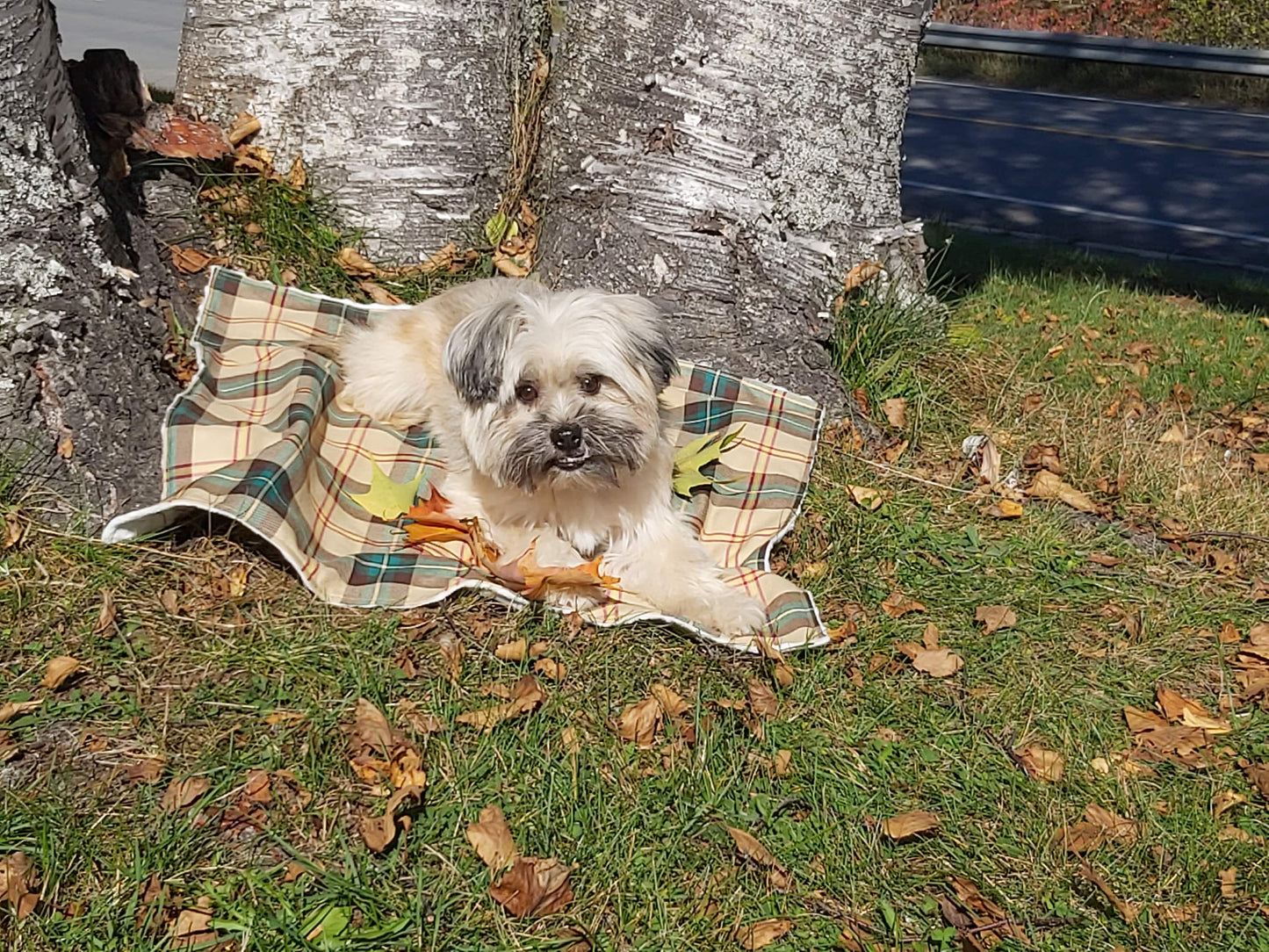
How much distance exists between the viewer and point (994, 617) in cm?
388

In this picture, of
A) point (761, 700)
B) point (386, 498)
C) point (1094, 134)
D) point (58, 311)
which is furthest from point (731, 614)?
point (1094, 134)

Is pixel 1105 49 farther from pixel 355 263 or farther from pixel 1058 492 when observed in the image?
pixel 355 263

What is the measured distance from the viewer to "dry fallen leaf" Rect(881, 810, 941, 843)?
115 inches

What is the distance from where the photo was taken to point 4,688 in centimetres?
300

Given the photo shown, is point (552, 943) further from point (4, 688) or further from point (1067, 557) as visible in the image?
point (1067, 557)

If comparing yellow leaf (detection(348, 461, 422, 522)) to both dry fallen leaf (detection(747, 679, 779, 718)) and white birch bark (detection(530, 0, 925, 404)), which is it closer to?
white birch bark (detection(530, 0, 925, 404))

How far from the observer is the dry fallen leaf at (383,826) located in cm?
270

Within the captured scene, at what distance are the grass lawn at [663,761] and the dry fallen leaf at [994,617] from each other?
0.09ft

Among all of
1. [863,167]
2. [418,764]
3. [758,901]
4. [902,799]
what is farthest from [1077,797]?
[863,167]

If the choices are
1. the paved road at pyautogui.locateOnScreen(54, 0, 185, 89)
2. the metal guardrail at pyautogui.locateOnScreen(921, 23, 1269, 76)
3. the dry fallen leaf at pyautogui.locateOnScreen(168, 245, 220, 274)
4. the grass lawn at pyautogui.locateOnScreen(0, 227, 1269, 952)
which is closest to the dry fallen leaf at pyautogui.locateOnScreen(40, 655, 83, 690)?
the grass lawn at pyautogui.locateOnScreen(0, 227, 1269, 952)

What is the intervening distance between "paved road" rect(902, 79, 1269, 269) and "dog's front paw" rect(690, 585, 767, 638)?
7.98m

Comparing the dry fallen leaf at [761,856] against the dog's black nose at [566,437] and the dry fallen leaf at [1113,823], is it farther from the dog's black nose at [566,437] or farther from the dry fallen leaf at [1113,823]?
the dog's black nose at [566,437]

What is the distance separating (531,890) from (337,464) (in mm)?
2162

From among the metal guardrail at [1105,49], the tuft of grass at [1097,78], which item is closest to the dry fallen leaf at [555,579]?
the metal guardrail at [1105,49]
